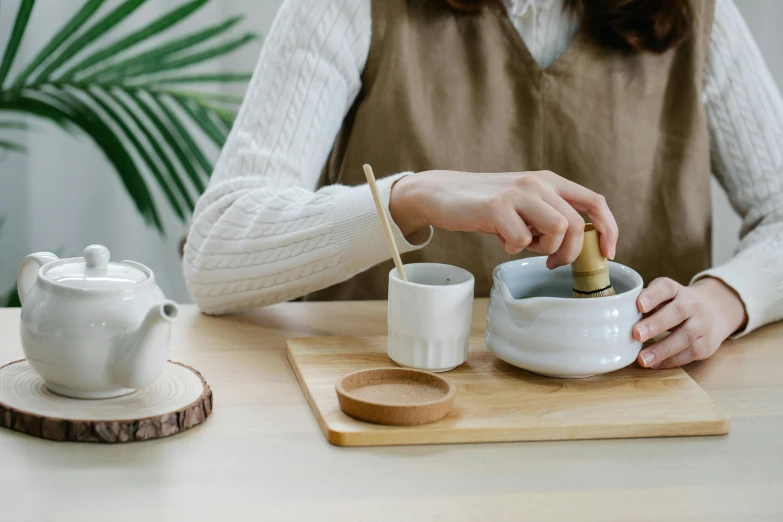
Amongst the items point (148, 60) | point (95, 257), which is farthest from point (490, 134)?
point (148, 60)

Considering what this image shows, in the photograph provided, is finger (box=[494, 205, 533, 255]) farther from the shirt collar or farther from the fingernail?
the shirt collar

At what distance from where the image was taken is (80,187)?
217cm

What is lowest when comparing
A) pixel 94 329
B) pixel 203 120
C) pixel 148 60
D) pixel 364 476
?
pixel 364 476

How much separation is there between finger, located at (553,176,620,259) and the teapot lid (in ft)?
1.42

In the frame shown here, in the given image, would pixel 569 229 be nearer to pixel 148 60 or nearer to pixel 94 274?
pixel 94 274

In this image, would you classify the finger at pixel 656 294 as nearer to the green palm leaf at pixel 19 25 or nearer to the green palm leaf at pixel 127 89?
the green palm leaf at pixel 127 89

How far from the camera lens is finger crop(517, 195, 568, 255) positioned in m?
0.88

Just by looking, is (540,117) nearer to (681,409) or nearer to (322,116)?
(322,116)

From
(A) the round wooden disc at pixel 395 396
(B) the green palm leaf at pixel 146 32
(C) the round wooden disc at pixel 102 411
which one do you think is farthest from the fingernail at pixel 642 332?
(B) the green palm leaf at pixel 146 32

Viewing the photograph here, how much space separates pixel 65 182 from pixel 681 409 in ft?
5.63

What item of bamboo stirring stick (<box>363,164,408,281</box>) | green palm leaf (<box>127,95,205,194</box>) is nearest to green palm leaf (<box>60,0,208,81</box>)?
green palm leaf (<box>127,95,205,194</box>)

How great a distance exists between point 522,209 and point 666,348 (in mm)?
234

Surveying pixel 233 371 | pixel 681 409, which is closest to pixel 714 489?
pixel 681 409

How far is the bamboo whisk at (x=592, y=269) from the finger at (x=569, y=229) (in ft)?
0.04
